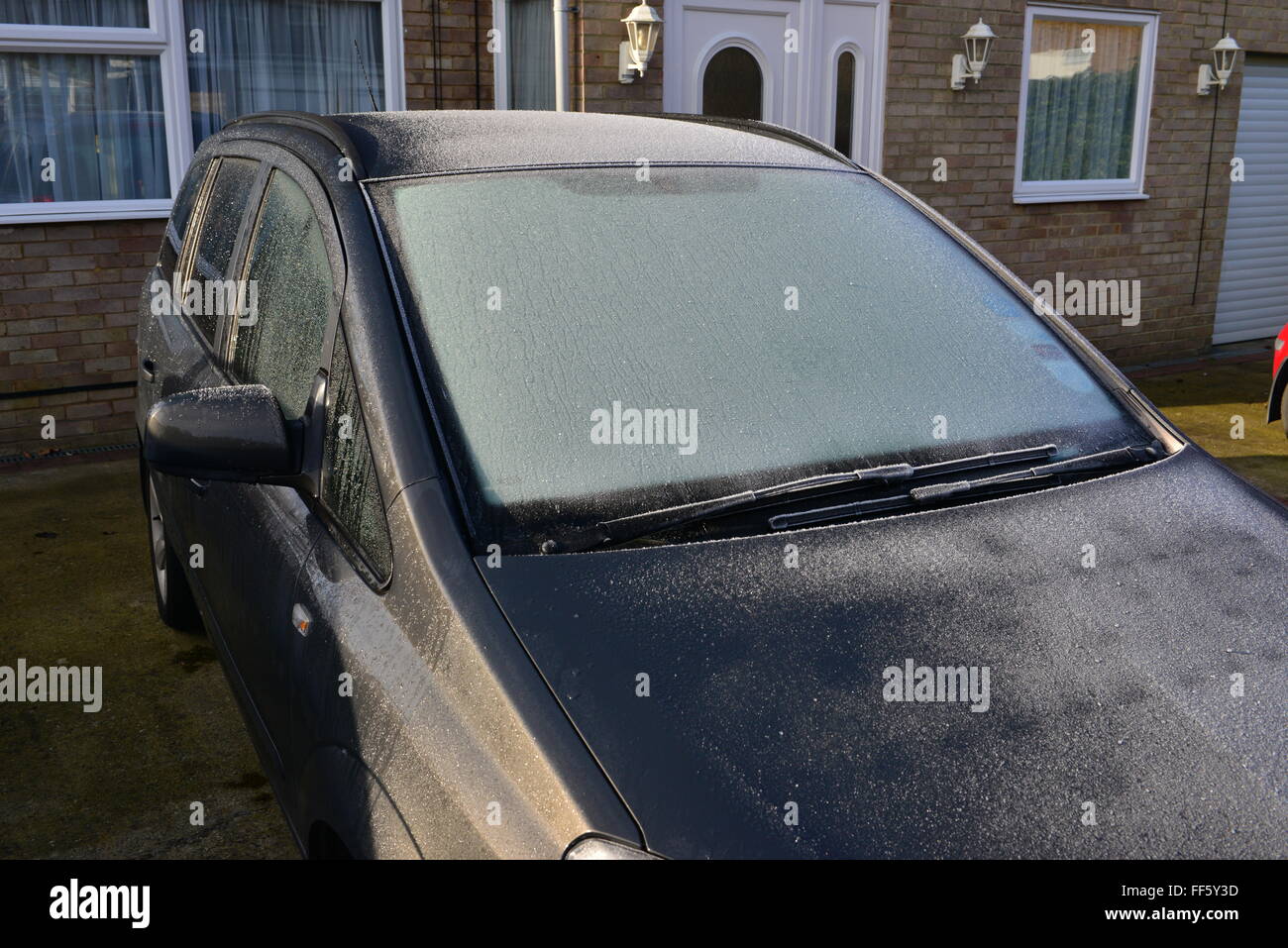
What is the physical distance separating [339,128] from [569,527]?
49.2 inches

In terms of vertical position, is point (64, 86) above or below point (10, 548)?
above

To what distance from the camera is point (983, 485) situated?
2111 mm

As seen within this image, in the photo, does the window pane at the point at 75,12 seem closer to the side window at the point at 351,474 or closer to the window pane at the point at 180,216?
the window pane at the point at 180,216

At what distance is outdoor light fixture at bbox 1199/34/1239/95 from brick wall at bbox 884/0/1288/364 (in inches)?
2.9

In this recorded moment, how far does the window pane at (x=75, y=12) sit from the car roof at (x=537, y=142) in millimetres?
4527

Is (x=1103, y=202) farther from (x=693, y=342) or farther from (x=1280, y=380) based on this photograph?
(x=693, y=342)

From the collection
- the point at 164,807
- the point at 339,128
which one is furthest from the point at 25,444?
the point at 339,128

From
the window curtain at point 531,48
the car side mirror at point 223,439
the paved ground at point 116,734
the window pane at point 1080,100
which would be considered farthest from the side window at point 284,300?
the window pane at point 1080,100

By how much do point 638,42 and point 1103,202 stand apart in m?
4.72

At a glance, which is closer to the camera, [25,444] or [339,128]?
[339,128]

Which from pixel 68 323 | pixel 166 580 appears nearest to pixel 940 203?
pixel 68 323

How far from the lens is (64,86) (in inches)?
266

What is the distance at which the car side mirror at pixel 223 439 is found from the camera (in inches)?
81.1
